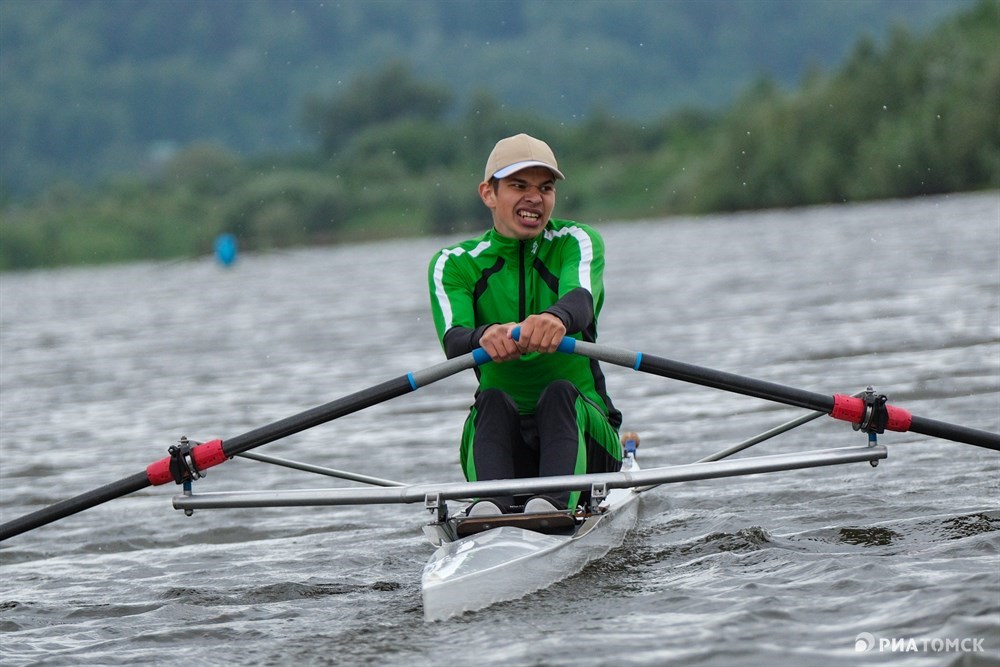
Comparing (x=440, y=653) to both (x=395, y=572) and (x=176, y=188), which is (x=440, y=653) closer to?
(x=395, y=572)

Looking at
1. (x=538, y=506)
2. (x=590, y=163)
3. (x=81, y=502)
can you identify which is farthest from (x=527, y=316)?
(x=590, y=163)

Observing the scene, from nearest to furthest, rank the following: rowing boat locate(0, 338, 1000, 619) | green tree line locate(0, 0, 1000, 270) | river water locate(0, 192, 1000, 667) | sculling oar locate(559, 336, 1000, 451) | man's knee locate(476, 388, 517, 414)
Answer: river water locate(0, 192, 1000, 667) < rowing boat locate(0, 338, 1000, 619) < sculling oar locate(559, 336, 1000, 451) < man's knee locate(476, 388, 517, 414) < green tree line locate(0, 0, 1000, 270)

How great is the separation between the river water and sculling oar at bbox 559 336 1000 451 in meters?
0.53

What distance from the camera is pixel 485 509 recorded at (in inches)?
226

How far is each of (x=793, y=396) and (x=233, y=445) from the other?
8.19ft

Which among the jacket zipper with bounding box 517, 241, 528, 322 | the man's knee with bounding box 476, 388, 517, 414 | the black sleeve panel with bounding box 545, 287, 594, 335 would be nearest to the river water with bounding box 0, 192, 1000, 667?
the man's knee with bounding box 476, 388, 517, 414

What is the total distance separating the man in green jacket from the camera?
6008 millimetres

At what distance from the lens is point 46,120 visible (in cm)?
18888

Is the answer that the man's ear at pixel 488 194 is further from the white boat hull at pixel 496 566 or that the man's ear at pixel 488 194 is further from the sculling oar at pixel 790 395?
the white boat hull at pixel 496 566

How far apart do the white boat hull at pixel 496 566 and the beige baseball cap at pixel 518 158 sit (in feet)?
5.30

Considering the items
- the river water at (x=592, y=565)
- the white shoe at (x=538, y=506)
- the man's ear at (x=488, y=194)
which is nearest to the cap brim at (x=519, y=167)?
the man's ear at (x=488, y=194)

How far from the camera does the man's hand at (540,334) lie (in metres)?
5.63

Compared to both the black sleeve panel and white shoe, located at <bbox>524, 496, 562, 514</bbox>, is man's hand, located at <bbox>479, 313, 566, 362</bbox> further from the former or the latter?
white shoe, located at <bbox>524, 496, 562, 514</bbox>

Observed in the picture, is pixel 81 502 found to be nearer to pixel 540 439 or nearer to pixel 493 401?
pixel 493 401
